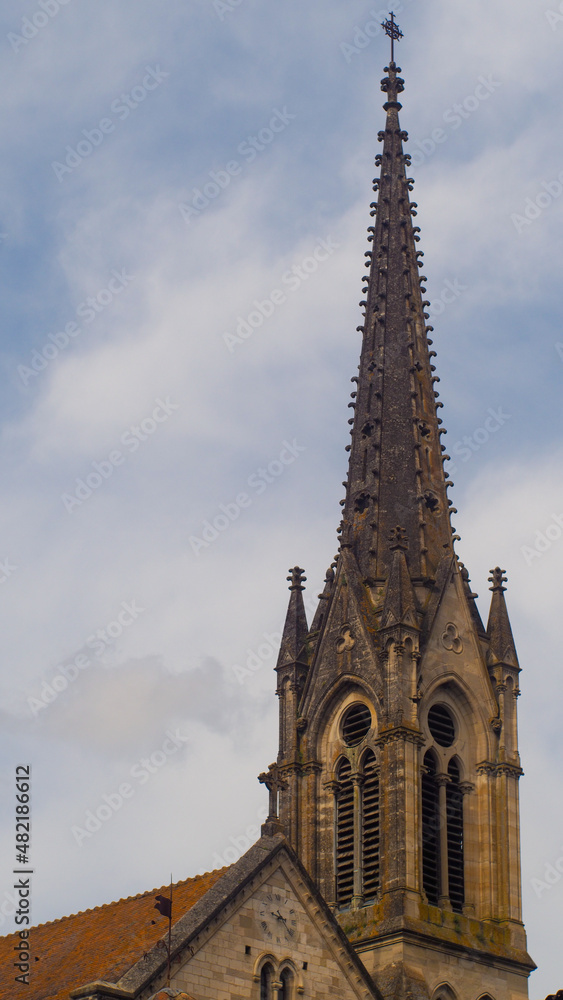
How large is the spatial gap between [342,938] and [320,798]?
970 centimetres

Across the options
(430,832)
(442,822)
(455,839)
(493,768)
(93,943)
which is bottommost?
(93,943)

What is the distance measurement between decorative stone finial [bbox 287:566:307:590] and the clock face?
51.2ft

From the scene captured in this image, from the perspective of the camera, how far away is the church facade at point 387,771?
143 feet

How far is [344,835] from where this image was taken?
52.4m

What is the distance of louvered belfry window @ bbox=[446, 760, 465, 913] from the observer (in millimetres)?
51844

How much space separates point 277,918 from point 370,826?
29.7 feet

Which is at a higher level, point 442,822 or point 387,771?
point 387,771

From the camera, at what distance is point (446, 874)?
169 feet

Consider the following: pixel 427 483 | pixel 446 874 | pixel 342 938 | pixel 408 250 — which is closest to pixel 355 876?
pixel 446 874

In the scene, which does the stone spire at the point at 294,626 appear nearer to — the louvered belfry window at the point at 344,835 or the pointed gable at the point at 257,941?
the louvered belfry window at the point at 344,835

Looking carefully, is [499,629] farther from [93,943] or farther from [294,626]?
[93,943]

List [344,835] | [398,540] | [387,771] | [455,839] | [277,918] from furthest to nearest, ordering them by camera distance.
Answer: [398,540] → [455,839] → [344,835] → [387,771] → [277,918]

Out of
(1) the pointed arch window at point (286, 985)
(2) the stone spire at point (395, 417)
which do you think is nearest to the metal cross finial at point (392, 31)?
(2) the stone spire at point (395, 417)

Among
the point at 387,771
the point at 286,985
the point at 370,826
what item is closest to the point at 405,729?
the point at 387,771
